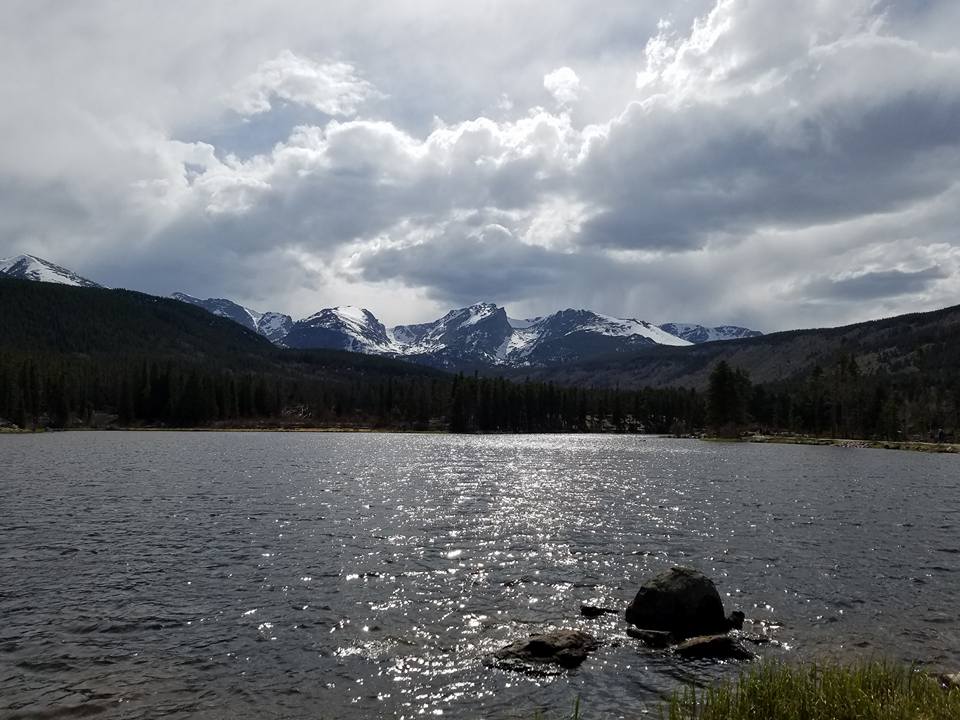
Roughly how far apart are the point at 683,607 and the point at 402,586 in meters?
13.3

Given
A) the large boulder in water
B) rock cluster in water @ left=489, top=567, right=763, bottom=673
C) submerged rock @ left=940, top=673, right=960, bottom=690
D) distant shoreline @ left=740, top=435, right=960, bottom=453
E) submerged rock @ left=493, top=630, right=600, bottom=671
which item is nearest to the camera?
submerged rock @ left=940, top=673, right=960, bottom=690

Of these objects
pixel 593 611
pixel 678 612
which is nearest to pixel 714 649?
pixel 678 612

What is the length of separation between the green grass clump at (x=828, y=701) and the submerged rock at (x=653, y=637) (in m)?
6.93

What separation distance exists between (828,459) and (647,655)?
4695 inches

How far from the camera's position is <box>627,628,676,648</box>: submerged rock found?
81.2ft

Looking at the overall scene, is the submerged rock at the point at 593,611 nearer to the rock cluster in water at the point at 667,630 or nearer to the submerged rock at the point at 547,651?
the rock cluster in water at the point at 667,630

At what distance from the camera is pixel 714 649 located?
23.7 metres

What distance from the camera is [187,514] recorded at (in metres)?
51.3

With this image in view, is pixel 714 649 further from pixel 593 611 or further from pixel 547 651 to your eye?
pixel 547 651

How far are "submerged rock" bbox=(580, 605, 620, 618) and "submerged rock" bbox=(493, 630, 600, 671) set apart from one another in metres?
3.44

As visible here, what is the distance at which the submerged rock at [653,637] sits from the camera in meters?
24.8

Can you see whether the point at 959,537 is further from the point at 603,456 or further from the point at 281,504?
the point at 603,456

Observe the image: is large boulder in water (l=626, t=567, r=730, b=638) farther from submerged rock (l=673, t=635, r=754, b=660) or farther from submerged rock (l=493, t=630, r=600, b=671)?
submerged rock (l=493, t=630, r=600, b=671)

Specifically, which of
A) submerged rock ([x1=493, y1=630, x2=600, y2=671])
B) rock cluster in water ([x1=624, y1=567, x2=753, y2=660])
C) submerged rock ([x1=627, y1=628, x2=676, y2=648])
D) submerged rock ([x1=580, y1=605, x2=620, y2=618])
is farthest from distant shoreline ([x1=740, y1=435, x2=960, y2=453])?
submerged rock ([x1=493, y1=630, x2=600, y2=671])
